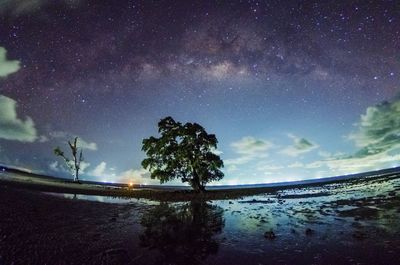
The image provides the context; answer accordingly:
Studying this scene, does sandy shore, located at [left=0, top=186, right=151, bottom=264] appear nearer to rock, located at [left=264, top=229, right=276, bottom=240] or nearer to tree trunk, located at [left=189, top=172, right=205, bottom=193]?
rock, located at [left=264, top=229, right=276, bottom=240]

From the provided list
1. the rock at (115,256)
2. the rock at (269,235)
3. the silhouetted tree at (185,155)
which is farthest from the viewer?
the silhouetted tree at (185,155)

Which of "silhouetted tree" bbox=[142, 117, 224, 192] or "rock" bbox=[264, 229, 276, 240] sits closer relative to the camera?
"rock" bbox=[264, 229, 276, 240]

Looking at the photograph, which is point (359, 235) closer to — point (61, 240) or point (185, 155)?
point (61, 240)

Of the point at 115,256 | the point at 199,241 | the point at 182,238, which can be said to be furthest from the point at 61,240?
the point at 199,241

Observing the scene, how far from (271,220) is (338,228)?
132 inches

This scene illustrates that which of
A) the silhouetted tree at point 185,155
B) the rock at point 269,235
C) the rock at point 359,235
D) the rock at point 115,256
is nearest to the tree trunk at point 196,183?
the silhouetted tree at point 185,155

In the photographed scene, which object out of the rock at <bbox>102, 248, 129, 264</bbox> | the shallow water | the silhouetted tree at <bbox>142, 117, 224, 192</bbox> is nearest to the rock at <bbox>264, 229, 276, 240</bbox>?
the shallow water

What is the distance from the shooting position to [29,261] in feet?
19.9

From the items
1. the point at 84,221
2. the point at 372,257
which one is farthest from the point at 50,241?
the point at 372,257

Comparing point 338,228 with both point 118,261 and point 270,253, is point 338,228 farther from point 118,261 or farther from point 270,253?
point 118,261

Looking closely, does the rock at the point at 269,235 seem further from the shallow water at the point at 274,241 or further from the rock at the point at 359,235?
the rock at the point at 359,235

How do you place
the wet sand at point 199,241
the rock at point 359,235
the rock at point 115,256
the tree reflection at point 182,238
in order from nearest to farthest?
the rock at point 115,256
the wet sand at point 199,241
the tree reflection at point 182,238
the rock at point 359,235

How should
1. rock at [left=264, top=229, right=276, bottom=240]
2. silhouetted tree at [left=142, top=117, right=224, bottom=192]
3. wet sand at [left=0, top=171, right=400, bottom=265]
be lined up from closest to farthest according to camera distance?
wet sand at [left=0, top=171, right=400, bottom=265] → rock at [left=264, top=229, right=276, bottom=240] → silhouetted tree at [left=142, top=117, right=224, bottom=192]

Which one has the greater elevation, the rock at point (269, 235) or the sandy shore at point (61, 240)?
the sandy shore at point (61, 240)
